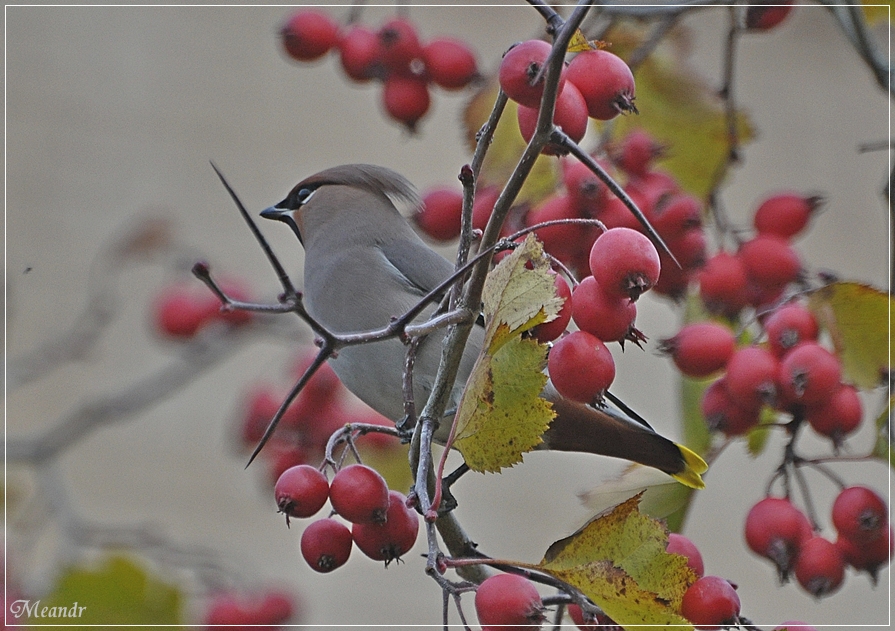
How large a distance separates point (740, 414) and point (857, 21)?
415 mm

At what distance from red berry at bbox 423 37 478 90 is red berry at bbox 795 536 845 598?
67 centimetres

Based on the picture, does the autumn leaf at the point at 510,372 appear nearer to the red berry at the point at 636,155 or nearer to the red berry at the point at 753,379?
the red berry at the point at 753,379

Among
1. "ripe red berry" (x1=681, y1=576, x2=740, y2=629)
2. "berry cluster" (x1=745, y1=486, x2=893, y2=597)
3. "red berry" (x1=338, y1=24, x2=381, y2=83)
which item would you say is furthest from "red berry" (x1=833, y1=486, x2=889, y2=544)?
"red berry" (x1=338, y1=24, x2=381, y2=83)

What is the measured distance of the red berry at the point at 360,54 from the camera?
129 centimetres

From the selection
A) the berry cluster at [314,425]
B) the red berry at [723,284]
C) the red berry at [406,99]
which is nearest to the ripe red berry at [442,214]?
the red berry at [406,99]

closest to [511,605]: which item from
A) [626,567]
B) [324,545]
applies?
[626,567]

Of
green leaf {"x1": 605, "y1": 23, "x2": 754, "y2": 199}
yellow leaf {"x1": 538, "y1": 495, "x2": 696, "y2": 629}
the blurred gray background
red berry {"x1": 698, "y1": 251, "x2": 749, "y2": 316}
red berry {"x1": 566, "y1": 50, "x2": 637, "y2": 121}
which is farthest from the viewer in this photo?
the blurred gray background

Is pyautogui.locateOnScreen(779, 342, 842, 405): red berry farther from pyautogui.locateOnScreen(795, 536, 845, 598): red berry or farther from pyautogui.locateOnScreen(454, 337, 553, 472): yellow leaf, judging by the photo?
pyautogui.locateOnScreen(454, 337, 553, 472): yellow leaf

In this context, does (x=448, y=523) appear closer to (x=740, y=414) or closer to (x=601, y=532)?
(x=601, y=532)

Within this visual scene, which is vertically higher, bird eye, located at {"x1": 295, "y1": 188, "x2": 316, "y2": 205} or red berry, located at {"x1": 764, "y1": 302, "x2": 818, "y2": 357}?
red berry, located at {"x1": 764, "y1": 302, "x2": 818, "y2": 357}

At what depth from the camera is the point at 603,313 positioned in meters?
0.72

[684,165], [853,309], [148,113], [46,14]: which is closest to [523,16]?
[148,113]

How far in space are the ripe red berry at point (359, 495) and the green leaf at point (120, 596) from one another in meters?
0.27

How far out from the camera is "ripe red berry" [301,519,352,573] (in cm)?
82
